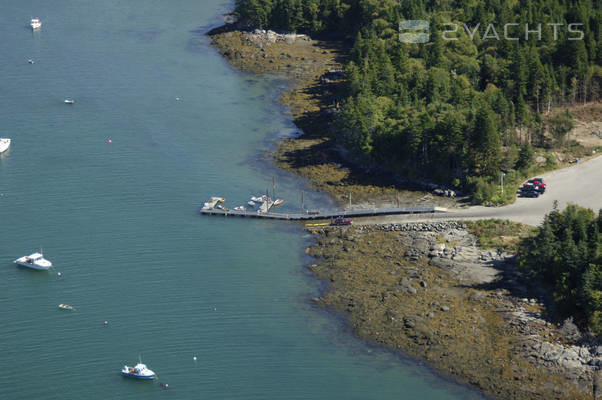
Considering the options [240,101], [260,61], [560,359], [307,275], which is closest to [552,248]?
[560,359]

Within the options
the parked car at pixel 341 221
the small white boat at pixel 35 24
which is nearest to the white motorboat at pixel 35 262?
the parked car at pixel 341 221

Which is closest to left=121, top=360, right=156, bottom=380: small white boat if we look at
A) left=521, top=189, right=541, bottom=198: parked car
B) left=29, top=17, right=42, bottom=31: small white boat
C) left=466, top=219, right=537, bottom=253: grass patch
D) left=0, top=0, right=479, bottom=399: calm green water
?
left=0, top=0, right=479, bottom=399: calm green water

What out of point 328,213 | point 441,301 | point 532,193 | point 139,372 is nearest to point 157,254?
point 139,372

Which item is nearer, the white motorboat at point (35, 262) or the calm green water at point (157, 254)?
the calm green water at point (157, 254)

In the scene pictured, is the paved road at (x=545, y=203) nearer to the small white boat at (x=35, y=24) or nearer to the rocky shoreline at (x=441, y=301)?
the rocky shoreline at (x=441, y=301)

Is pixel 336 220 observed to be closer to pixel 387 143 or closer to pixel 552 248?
pixel 387 143

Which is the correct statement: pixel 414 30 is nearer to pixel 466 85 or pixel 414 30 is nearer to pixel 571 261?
pixel 466 85

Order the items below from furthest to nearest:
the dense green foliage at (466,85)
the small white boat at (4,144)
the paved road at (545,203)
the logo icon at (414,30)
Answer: the logo icon at (414,30) < the small white boat at (4,144) < the dense green foliage at (466,85) < the paved road at (545,203)
